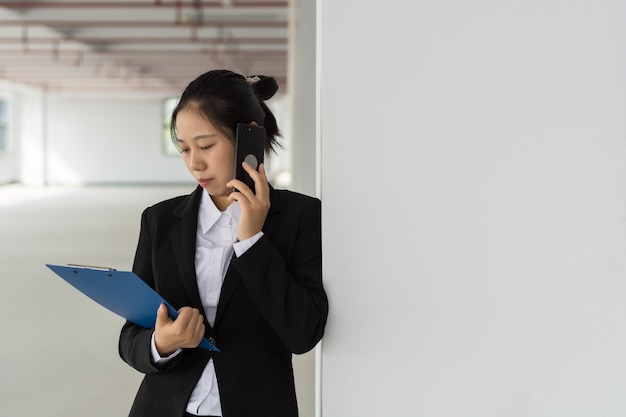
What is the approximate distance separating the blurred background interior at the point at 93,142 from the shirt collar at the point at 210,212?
1.07ft

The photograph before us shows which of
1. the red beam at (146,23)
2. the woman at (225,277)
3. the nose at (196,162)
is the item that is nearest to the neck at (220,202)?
the woman at (225,277)

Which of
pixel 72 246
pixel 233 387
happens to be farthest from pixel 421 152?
pixel 72 246

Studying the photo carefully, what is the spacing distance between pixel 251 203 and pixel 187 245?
186 millimetres

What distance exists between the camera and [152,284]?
4.73 ft

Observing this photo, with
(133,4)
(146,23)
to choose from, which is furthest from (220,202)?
(146,23)

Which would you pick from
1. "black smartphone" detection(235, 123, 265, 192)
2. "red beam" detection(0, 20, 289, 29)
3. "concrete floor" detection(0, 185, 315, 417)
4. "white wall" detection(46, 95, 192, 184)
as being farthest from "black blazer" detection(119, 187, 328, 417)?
Result: "white wall" detection(46, 95, 192, 184)

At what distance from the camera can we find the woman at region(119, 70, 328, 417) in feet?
4.13

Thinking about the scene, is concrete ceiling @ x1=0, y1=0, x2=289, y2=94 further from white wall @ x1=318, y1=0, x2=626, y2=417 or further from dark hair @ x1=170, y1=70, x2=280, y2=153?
white wall @ x1=318, y1=0, x2=626, y2=417

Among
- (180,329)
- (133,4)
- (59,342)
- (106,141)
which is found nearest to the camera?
(180,329)

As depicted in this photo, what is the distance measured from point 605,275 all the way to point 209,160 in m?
0.71

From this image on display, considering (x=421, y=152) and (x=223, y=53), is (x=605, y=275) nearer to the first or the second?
(x=421, y=152)

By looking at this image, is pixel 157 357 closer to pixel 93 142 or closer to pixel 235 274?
pixel 235 274

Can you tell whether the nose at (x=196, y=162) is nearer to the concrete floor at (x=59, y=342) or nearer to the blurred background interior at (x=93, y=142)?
the blurred background interior at (x=93, y=142)

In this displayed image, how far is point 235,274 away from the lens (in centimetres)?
132
